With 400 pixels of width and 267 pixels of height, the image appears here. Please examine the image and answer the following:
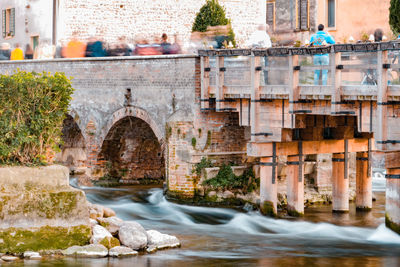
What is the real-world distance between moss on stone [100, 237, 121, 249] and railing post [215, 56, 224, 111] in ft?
21.4

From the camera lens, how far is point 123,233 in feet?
59.2

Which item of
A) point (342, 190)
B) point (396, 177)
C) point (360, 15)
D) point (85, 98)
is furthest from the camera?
point (360, 15)

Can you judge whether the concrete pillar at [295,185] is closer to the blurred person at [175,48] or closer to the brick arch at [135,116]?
the brick arch at [135,116]

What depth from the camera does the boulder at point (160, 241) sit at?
1833 cm

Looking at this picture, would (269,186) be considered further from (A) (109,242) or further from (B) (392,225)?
(A) (109,242)

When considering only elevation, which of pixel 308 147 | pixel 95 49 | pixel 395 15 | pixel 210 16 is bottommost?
pixel 308 147

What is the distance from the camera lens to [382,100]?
1886 cm

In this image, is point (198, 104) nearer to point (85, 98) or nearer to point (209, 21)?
point (85, 98)

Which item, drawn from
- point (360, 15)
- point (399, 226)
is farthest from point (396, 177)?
point (360, 15)

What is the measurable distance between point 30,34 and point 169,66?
17128mm

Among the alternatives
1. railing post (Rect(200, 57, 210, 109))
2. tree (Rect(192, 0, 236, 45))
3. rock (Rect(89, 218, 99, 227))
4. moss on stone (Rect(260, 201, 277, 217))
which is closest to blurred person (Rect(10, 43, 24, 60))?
tree (Rect(192, 0, 236, 45))

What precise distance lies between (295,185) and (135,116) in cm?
605

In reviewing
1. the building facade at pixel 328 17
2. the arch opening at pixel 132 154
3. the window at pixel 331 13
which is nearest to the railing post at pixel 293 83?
the arch opening at pixel 132 154

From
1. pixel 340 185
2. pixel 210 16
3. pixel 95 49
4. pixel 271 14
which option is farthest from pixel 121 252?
pixel 271 14
